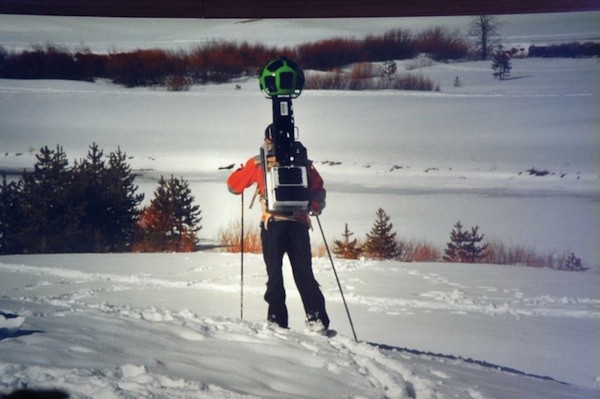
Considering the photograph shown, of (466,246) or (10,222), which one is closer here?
(10,222)

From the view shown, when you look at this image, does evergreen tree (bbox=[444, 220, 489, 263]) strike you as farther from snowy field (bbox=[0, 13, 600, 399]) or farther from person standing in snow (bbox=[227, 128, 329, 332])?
person standing in snow (bbox=[227, 128, 329, 332])

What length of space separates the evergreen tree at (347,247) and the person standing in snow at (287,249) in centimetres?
23

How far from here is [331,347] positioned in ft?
9.85

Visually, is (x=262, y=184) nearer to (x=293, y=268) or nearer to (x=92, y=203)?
(x=293, y=268)

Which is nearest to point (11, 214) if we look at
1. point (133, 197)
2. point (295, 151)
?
point (133, 197)

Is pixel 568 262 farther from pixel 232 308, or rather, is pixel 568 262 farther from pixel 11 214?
pixel 11 214

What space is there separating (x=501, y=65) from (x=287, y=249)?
1.46m

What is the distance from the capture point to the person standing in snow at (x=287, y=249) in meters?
3.19

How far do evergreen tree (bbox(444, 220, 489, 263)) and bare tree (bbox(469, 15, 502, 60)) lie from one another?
2.91ft

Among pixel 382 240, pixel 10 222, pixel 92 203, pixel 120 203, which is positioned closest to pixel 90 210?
pixel 92 203

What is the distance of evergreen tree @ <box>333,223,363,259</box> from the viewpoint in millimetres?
3449

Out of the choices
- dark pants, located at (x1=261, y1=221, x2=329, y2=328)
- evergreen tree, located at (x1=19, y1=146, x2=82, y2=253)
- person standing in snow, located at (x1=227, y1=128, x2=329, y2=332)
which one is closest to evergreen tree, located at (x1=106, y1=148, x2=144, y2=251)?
evergreen tree, located at (x1=19, y1=146, x2=82, y2=253)

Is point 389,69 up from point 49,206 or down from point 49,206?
up

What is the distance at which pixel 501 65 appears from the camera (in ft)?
12.0
